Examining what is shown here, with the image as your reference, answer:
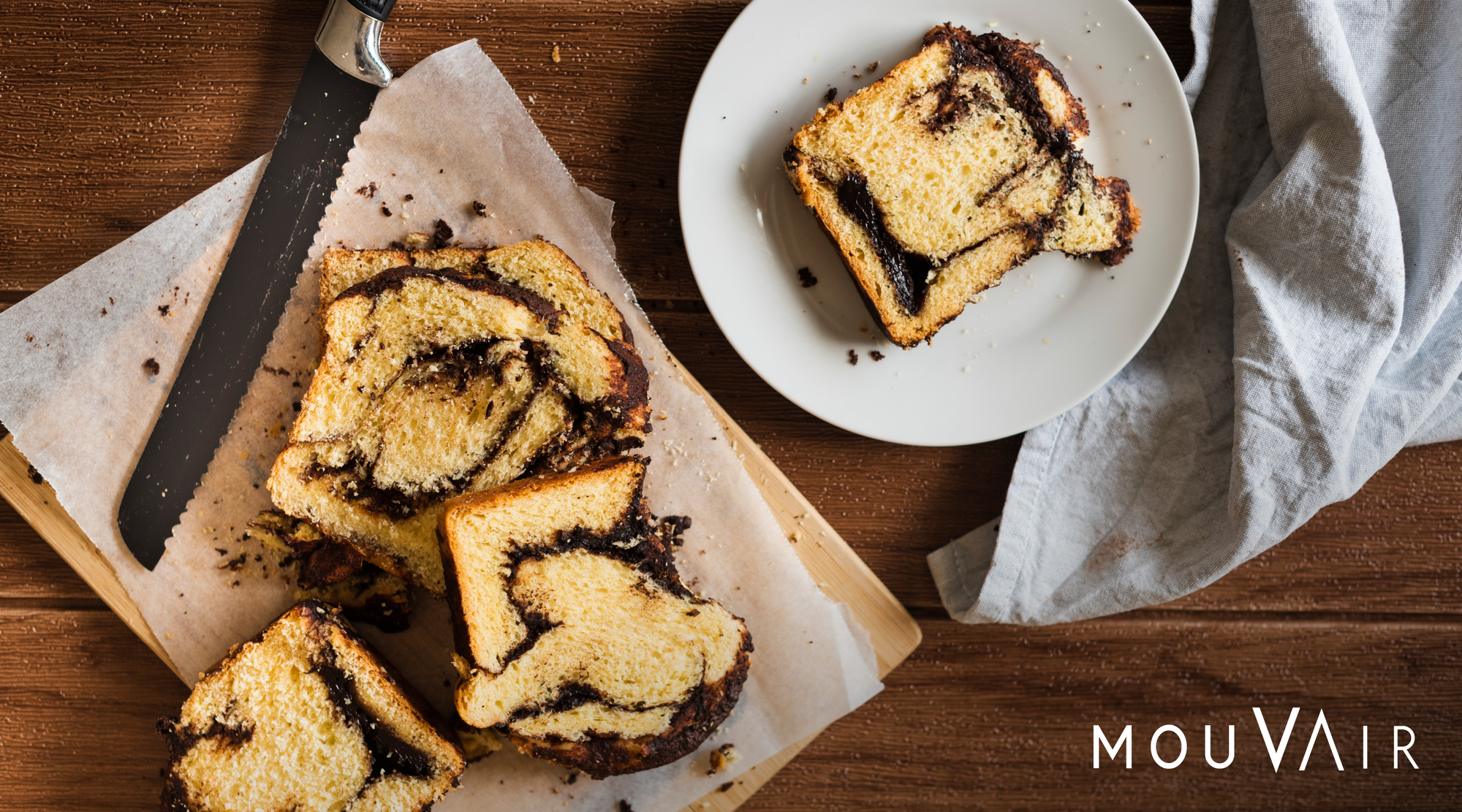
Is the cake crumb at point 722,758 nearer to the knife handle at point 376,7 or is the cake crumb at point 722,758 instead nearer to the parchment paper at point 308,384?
the parchment paper at point 308,384

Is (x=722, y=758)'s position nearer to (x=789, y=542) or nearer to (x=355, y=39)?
(x=789, y=542)

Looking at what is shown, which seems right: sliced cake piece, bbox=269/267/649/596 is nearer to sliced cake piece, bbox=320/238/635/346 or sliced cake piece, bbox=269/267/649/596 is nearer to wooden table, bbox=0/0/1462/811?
sliced cake piece, bbox=320/238/635/346

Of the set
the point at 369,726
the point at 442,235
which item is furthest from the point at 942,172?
the point at 369,726

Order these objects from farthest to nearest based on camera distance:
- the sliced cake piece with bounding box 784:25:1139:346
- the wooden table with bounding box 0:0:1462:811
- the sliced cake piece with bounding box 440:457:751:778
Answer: the wooden table with bounding box 0:0:1462:811 < the sliced cake piece with bounding box 784:25:1139:346 < the sliced cake piece with bounding box 440:457:751:778

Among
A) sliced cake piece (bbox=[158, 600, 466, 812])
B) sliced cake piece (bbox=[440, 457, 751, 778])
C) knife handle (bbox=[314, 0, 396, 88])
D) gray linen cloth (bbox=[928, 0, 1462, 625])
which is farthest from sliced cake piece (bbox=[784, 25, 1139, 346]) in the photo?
sliced cake piece (bbox=[158, 600, 466, 812])

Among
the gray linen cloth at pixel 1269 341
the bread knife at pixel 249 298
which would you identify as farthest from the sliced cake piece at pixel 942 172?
the bread knife at pixel 249 298

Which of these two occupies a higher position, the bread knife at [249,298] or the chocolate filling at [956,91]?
the chocolate filling at [956,91]

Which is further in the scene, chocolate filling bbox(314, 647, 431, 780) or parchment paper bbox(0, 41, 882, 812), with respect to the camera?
parchment paper bbox(0, 41, 882, 812)
